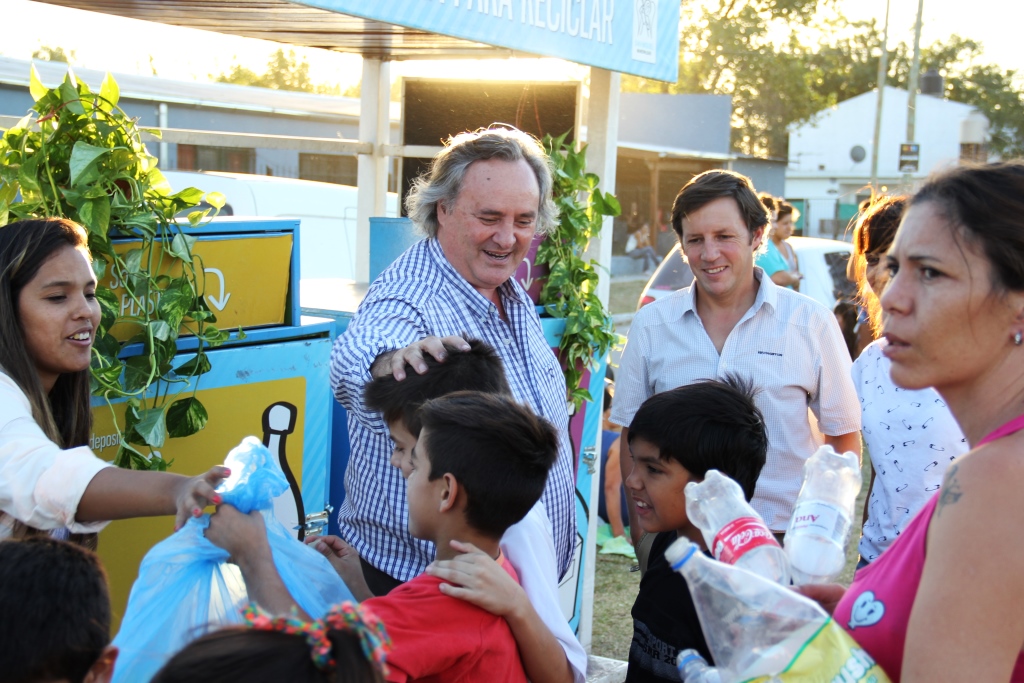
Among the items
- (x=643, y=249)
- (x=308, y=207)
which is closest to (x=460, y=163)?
(x=308, y=207)

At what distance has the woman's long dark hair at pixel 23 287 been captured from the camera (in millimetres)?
2104

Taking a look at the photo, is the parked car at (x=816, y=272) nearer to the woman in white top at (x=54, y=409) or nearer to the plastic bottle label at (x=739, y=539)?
the woman in white top at (x=54, y=409)

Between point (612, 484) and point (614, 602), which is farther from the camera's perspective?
point (612, 484)

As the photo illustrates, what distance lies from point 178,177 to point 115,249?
343 inches

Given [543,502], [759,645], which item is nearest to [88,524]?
[543,502]

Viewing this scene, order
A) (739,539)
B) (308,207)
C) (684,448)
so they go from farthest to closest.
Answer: (308,207), (684,448), (739,539)

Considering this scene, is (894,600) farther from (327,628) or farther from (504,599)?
(327,628)

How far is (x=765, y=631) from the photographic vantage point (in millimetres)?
1354

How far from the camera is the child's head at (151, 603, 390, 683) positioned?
4.09 ft

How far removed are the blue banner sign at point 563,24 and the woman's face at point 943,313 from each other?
1735 millimetres

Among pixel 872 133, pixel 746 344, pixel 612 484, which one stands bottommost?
pixel 612 484

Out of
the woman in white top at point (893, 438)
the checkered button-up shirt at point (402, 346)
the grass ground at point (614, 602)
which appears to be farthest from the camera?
the grass ground at point (614, 602)

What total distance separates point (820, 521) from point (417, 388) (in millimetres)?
941

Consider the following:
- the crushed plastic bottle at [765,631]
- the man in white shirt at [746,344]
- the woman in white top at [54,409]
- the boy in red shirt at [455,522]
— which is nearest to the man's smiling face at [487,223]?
the boy in red shirt at [455,522]
